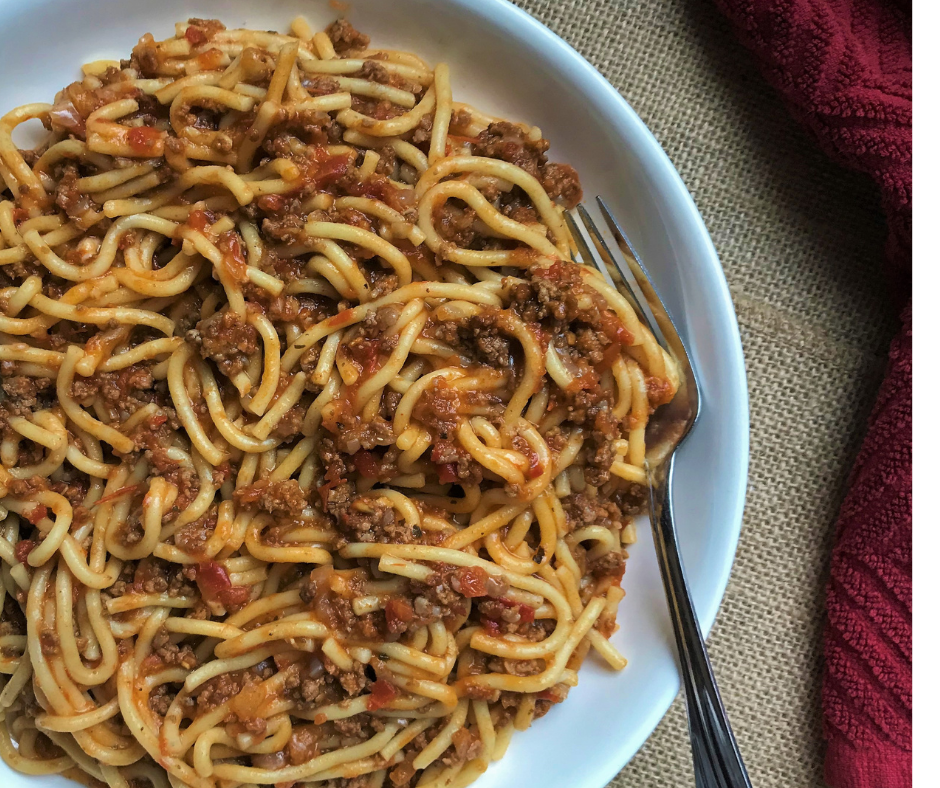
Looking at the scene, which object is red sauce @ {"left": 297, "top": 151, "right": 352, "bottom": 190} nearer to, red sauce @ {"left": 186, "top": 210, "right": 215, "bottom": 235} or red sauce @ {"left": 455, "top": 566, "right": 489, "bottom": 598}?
red sauce @ {"left": 186, "top": 210, "right": 215, "bottom": 235}

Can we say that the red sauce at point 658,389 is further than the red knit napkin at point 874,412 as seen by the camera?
No

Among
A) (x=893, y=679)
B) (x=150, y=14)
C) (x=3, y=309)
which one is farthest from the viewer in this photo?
(x=893, y=679)

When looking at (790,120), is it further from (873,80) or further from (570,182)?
(570,182)

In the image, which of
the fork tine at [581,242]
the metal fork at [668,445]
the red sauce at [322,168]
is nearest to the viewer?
the red sauce at [322,168]

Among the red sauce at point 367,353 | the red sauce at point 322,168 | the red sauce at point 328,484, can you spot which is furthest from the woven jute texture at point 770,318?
the red sauce at point 328,484

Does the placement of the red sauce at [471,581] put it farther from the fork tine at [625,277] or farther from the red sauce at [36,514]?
the red sauce at [36,514]

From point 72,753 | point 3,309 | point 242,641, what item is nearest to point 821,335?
point 242,641

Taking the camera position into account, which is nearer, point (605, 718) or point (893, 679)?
point (605, 718)

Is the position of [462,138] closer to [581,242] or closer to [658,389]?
[581,242]
